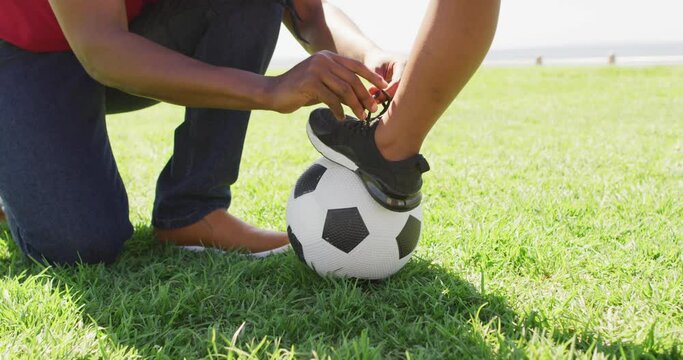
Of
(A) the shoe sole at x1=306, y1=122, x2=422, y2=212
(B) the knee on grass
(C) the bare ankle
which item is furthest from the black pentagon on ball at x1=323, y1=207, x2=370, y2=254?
(B) the knee on grass

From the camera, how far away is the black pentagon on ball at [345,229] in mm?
2023

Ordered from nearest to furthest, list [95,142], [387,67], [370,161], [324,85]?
1. [324,85]
2. [370,161]
3. [387,67]
4. [95,142]

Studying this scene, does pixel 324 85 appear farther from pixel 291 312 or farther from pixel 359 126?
pixel 291 312

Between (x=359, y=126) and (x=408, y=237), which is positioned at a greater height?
(x=359, y=126)

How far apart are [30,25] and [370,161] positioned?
1428mm

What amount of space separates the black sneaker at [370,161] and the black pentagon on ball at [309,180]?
0.09m

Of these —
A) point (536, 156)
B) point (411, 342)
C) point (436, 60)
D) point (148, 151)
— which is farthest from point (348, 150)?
point (148, 151)

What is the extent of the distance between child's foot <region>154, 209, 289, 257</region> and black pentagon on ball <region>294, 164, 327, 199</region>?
1.29 feet

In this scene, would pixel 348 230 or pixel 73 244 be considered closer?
pixel 348 230

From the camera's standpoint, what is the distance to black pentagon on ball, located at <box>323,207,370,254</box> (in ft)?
6.64

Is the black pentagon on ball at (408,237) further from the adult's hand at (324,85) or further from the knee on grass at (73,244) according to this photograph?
the knee on grass at (73,244)

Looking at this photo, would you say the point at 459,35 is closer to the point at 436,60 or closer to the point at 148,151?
the point at 436,60

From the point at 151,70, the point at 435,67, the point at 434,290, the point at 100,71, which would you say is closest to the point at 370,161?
the point at 435,67

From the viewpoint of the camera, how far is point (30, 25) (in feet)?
7.66
